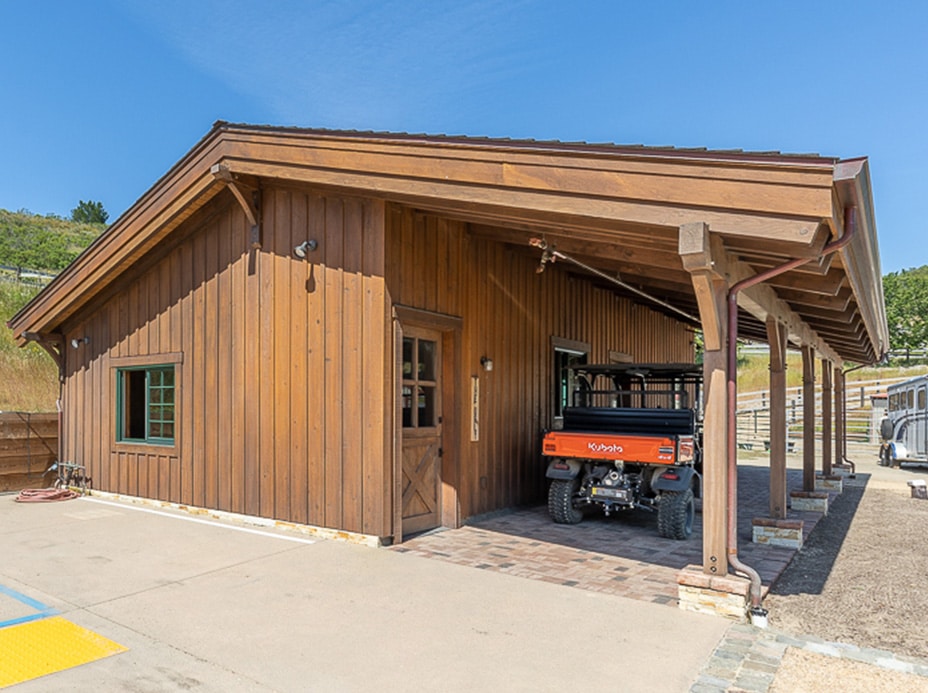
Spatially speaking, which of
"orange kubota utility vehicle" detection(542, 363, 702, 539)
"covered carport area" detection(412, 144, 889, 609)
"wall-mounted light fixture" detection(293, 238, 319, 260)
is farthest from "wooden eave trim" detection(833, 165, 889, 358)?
"wall-mounted light fixture" detection(293, 238, 319, 260)

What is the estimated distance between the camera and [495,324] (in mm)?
7504

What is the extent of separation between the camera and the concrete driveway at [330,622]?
10.5 ft

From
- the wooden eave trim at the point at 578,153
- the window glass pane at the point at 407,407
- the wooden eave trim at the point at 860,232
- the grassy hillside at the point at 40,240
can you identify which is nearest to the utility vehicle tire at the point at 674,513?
the wooden eave trim at the point at 860,232

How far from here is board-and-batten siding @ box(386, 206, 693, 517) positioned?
249 inches

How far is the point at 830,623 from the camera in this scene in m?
4.13

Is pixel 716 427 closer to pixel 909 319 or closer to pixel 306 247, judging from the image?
pixel 306 247

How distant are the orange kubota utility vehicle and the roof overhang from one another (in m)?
1.58

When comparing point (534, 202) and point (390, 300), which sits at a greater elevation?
point (534, 202)

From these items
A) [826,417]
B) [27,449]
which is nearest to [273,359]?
[27,449]

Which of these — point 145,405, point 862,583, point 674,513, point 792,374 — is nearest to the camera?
point 862,583

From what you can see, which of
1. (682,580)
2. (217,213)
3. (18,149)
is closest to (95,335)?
(217,213)

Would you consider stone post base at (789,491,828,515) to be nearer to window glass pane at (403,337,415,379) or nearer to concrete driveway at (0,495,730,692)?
concrete driveway at (0,495,730,692)

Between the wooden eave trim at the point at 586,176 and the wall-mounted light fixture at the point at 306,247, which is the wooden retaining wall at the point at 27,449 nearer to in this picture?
the wall-mounted light fixture at the point at 306,247

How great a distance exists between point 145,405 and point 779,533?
25.6 ft
